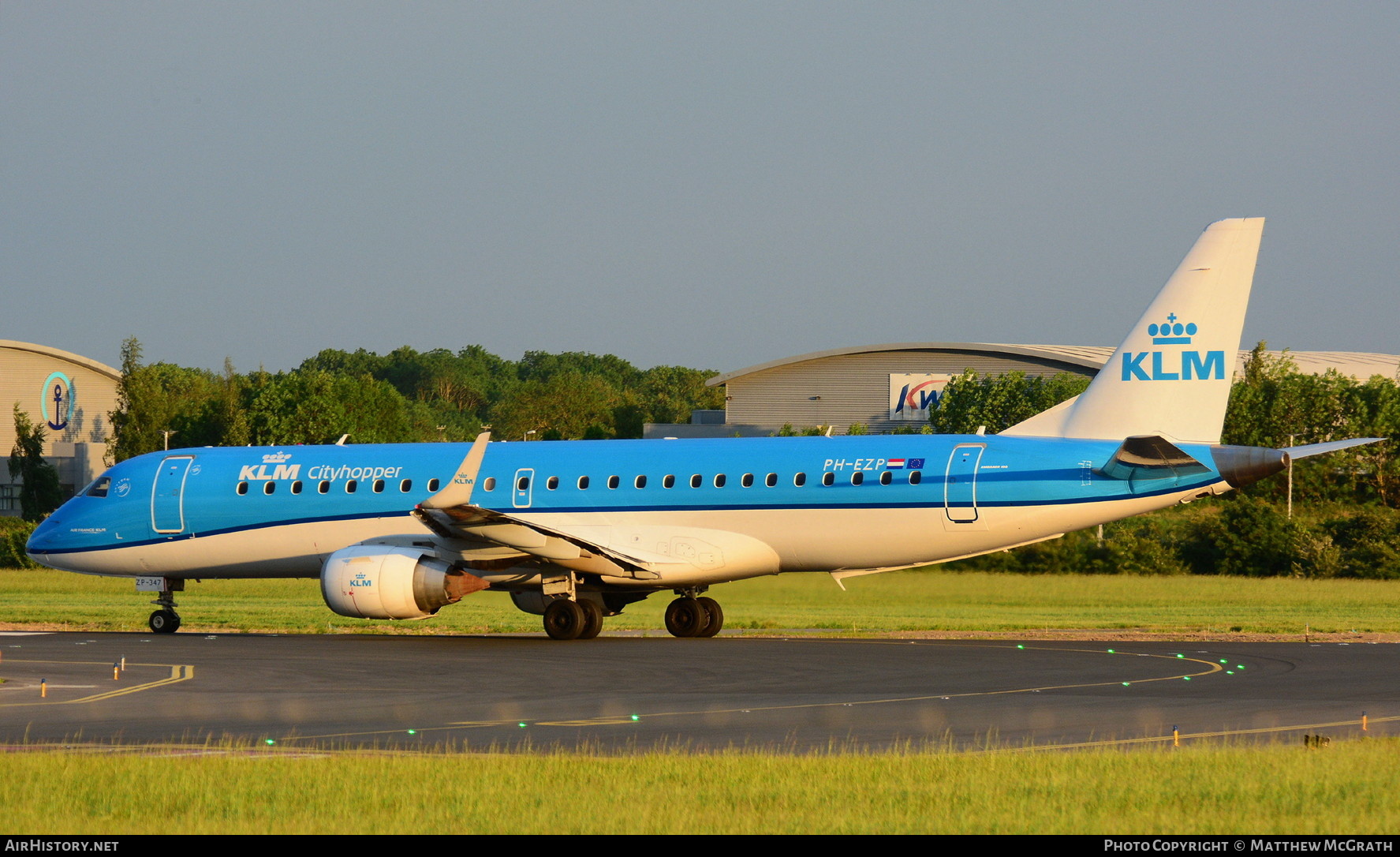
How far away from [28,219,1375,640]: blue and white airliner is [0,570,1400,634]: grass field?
9.48ft

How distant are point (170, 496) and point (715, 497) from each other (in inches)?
426

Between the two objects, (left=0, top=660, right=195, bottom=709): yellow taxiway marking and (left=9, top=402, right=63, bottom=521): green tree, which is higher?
(left=9, top=402, right=63, bottom=521): green tree

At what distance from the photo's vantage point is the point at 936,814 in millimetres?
10109

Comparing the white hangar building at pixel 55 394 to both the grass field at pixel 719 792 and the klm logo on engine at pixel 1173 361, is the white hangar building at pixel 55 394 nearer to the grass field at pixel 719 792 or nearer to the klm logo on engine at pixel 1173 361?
the klm logo on engine at pixel 1173 361

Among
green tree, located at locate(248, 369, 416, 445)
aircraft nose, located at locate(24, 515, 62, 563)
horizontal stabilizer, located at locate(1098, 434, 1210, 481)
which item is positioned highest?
green tree, located at locate(248, 369, 416, 445)

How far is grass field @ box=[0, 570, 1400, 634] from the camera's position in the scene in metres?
31.5

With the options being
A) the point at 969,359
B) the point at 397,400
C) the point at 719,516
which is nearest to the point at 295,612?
the point at 719,516

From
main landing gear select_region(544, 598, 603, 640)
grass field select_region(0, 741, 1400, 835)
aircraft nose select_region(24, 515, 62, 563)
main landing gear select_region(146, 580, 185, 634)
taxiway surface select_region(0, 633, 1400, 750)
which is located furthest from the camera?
aircraft nose select_region(24, 515, 62, 563)

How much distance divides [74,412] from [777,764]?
100955mm

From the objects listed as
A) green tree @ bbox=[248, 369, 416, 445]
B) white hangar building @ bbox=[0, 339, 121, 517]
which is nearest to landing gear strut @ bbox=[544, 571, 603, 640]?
green tree @ bbox=[248, 369, 416, 445]

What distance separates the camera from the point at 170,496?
30969 millimetres

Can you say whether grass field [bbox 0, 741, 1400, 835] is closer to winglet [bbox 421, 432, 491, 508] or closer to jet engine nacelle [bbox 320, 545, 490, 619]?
winglet [bbox 421, 432, 491, 508]

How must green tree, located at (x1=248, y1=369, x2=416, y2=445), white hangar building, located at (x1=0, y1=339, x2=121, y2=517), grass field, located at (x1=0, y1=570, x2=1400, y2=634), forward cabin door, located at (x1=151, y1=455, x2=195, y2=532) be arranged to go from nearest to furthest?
forward cabin door, located at (x1=151, y1=455, x2=195, y2=532) → grass field, located at (x1=0, y1=570, x2=1400, y2=634) → green tree, located at (x1=248, y1=369, x2=416, y2=445) → white hangar building, located at (x1=0, y1=339, x2=121, y2=517)

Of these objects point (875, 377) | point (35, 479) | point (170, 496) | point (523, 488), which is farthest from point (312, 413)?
point (523, 488)
